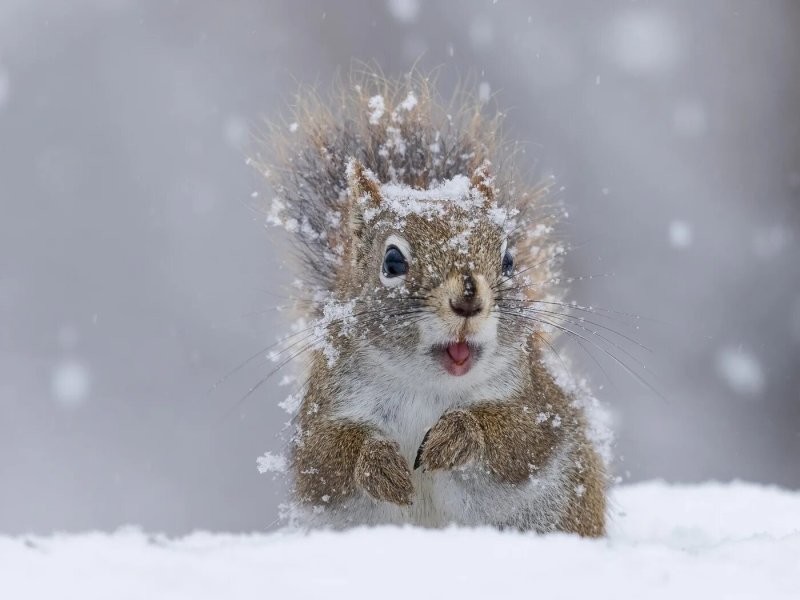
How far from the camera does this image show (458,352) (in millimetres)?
1956

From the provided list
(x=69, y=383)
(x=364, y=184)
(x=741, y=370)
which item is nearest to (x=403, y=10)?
(x=741, y=370)

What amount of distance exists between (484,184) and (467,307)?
0.46m

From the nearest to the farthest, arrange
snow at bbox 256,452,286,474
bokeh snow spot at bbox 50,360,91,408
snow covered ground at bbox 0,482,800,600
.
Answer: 1. snow covered ground at bbox 0,482,800,600
2. snow at bbox 256,452,286,474
3. bokeh snow spot at bbox 50,360,91,408

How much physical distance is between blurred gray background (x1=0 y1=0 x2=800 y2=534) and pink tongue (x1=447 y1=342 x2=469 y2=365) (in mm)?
3360

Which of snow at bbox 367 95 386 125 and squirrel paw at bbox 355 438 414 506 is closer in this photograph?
squirrel paw at bbox 355 438 414 506

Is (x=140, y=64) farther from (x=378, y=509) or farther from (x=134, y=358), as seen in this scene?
(x=378, y=509)

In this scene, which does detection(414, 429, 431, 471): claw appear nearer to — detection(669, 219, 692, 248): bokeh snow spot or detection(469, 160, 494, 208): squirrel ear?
detection(469, 160, 494, 208): squirrel ear

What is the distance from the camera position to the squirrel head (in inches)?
76.7

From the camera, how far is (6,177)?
6.46 m

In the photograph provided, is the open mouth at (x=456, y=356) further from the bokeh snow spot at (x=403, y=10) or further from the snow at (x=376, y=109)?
the bokeh snow spot at (x=403, y=10)

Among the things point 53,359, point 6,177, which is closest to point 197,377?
point 53,359

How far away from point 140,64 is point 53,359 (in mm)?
1834

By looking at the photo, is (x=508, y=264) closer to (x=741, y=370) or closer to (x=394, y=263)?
(x=394, y=263)

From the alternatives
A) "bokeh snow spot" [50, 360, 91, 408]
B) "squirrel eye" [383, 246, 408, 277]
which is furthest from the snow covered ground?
"bokeh snow spot" [50, 360, 91, 408]
